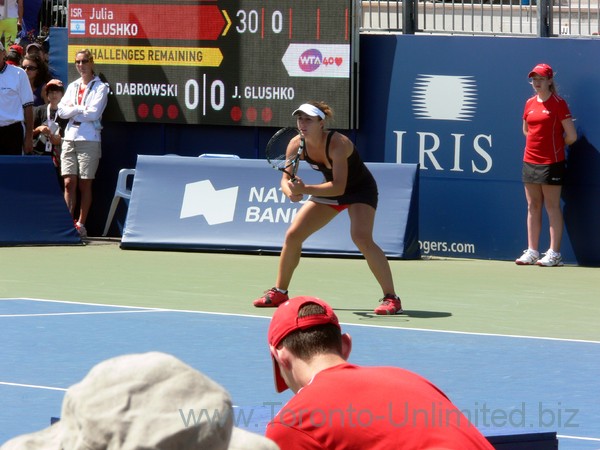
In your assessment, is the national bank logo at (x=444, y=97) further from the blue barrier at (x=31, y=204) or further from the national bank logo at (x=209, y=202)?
the blue barrier at (x=31, y=204)

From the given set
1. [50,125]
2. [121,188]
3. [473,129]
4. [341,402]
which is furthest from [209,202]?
[341,402]

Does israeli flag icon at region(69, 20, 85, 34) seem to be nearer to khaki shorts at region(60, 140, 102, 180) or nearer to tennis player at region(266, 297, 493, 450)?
khaki shorts at region(60, 140, 102, 180)

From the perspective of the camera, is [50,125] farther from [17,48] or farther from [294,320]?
[294,320]

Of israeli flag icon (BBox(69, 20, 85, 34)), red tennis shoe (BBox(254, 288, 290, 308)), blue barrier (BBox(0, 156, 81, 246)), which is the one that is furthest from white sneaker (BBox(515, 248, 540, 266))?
israeli flag icon (BBox(69, 20, 85, 34))

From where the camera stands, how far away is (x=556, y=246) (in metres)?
14.7

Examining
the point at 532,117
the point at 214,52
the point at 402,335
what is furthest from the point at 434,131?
the point at 402,335

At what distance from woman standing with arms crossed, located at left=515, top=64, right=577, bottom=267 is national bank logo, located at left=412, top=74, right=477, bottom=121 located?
2.72 feet

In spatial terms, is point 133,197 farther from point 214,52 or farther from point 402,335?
point 402,335

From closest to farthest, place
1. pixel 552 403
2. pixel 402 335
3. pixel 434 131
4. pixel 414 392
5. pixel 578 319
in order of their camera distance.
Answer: pixel 414 392
pixel 552 403
pixel 402 335
pixel 578 319
pixel 434 131

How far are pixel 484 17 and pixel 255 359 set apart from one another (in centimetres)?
781

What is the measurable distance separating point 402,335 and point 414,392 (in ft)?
21.3

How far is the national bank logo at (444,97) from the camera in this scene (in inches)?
609

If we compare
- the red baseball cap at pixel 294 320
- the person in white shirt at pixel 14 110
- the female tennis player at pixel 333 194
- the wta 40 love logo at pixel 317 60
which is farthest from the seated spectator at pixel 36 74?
the red baseball cap at pixel 294 320

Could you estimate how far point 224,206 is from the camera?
52.3 ft
